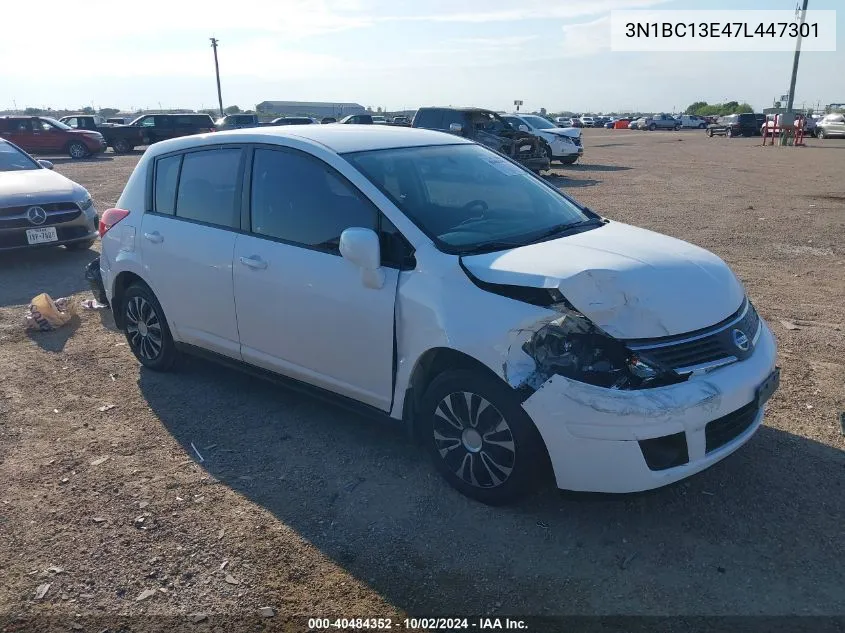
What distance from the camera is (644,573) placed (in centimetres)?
304

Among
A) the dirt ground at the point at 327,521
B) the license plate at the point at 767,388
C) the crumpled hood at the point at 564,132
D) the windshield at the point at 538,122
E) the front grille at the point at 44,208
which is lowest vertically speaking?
the dirt ground at the point at 327,521

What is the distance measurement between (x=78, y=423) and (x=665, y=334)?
3.77 m

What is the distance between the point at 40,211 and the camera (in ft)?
28.9

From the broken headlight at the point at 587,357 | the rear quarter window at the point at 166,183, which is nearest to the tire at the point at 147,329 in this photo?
the rear quarter window at the point at 166,183

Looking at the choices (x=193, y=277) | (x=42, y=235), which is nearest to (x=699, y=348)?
(x=193, y=277)

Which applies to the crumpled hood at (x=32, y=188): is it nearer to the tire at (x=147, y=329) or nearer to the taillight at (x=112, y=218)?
the taillight at (x=112, y=218)

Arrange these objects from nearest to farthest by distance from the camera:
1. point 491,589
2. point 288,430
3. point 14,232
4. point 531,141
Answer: point 491,589
point 288,430
point 14,232
point 531,141

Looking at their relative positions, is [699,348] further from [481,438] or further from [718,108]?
[718,108]

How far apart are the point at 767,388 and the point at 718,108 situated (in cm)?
11633

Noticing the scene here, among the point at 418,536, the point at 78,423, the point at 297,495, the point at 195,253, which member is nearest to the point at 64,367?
the point at 78,423

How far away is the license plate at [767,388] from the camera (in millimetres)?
3365

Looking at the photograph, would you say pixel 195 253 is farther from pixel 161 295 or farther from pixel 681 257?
pixel 681 257

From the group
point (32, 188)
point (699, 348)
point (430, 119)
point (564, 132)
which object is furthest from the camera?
point (564, 132)

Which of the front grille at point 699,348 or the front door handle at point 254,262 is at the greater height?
the front door handle at point 254,262
